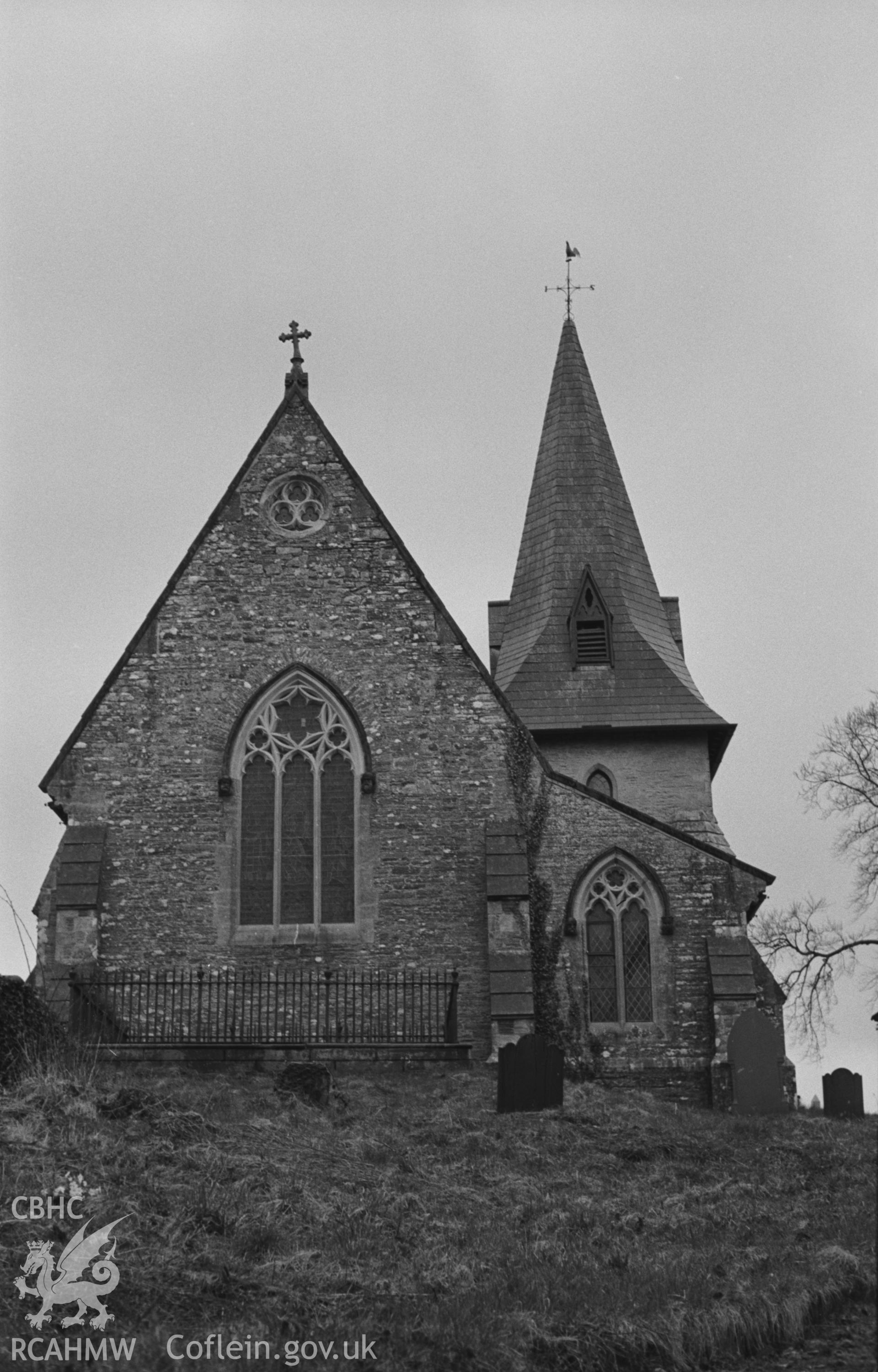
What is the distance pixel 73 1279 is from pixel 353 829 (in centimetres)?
1482

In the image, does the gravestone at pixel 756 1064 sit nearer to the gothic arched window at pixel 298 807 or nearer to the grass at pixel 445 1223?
the grass at pixel 445 1223

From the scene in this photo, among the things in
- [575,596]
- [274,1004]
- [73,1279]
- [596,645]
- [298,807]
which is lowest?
[73,1279]

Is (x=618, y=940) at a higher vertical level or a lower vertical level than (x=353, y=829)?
lower

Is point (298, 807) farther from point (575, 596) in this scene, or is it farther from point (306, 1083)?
point (575, 596)

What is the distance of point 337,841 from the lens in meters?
25.7

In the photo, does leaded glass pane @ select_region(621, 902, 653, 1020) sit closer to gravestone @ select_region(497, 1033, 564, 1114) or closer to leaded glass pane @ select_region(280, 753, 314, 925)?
leaded glass pane @ select_region(280, 753, 314, 925)

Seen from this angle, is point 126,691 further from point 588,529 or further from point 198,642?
point 588,529

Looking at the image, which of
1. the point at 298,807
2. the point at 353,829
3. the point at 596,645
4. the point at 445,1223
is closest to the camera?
the point at 445,1223

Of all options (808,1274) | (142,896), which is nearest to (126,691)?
(142,896)

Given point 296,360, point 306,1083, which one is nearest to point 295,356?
point 296,360

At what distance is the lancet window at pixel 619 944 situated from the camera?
83.5 ft

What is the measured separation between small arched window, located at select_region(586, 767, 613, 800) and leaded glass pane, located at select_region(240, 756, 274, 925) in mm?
9256

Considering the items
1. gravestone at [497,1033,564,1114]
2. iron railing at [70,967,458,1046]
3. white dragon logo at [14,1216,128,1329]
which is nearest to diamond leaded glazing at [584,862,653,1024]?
iron railing at [70,967,458,1046]

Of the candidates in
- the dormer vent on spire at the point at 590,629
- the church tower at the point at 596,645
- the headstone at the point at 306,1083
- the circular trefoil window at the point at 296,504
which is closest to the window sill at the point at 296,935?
the headstone at the point at 306,1083
